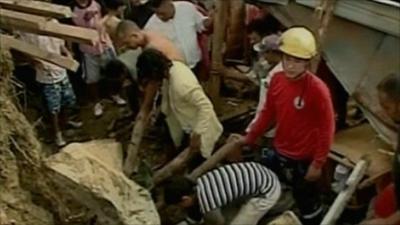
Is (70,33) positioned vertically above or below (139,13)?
above

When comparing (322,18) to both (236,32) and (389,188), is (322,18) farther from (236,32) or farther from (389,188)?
(236,32)

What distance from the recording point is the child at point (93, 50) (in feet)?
29.5

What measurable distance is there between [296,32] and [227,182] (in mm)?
1216

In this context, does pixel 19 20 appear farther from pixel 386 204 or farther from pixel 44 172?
pixel 386 204

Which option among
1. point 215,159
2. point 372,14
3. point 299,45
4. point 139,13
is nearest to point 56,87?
point 139,13

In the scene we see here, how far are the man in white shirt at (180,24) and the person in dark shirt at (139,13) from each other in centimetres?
22

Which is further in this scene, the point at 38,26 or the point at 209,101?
the point at 209,101

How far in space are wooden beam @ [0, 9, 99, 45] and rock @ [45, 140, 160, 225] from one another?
37.3 inches

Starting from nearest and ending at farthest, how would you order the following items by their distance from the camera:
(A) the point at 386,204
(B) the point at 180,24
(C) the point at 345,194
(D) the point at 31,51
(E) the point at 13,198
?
(E) the point at 13,198 < (A) the point at 386,204 < (D) the point at 31,51 < (C) the point at 345,194 < (B) the point at 180,24

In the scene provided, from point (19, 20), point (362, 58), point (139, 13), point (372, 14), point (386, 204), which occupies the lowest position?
point (139, 13)

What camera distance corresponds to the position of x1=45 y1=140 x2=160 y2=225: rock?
21.9 feet

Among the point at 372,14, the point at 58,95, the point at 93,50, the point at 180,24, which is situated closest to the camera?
the point at 372,14

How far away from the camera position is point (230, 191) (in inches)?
275

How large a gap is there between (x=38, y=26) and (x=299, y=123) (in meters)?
2.12
